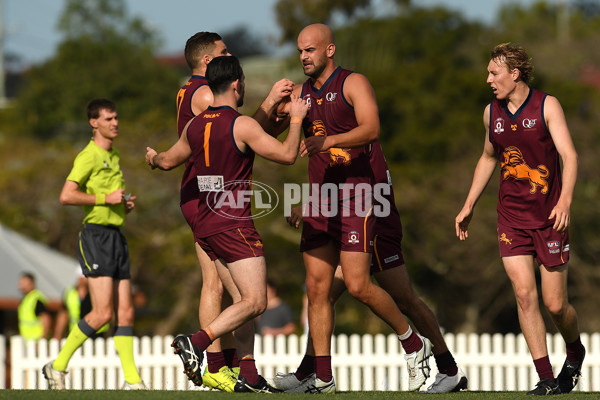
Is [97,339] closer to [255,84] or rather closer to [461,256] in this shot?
[461,256]

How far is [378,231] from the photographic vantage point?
765 centimetres

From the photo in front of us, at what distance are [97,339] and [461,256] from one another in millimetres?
18034

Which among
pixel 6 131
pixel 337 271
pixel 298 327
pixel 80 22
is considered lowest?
pixel 298 327

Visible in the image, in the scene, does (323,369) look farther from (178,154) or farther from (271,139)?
(178,154)

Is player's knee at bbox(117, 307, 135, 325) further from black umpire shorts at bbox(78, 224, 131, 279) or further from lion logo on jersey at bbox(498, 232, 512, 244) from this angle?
lion logo on jersey at bbox(498, 232, 512, 244)

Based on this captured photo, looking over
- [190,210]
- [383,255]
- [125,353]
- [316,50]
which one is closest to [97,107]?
[190,210]

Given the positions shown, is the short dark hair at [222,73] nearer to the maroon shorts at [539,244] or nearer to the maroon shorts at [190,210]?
the maroon shorts at [190,210]

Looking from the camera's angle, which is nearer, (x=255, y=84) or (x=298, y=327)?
(x=298, y=327)

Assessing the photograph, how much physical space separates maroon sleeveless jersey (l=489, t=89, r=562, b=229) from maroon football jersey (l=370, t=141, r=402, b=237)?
88 centimetres

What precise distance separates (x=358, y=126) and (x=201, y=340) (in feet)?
6.30

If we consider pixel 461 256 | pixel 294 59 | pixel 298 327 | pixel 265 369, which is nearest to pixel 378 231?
pixel 265 369

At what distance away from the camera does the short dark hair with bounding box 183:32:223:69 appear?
7.88 meters

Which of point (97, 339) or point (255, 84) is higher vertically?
point (255, 84)

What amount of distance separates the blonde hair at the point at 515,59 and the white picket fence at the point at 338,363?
23.1 feet
